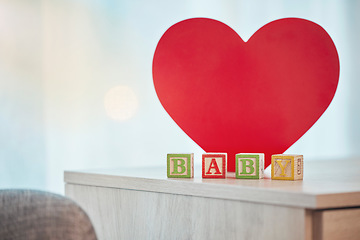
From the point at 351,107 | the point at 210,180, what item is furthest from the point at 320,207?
the point at 351,107

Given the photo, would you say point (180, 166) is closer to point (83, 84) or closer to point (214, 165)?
point (214, 165)

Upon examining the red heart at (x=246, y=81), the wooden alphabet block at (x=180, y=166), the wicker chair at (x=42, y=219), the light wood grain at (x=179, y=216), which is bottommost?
the light wood grain at (x=179, y=216)

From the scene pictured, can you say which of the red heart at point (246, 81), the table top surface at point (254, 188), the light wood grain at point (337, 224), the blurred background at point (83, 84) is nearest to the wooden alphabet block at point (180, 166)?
the table top surface at point (254, 188)

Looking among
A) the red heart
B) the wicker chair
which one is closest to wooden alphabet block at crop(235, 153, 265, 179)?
the red heart

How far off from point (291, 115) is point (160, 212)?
0.36 metres

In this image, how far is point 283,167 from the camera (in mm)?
964

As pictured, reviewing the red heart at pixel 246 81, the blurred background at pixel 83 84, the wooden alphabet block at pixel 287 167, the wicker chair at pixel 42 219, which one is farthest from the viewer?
the blurred background at pixel 83 84

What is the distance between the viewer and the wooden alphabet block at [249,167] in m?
0.98

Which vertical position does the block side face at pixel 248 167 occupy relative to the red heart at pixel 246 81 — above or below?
below

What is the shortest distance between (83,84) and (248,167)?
1.52 metres

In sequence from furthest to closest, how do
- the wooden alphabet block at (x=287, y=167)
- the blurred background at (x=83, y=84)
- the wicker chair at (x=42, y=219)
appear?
1. the blurred background at (x=83, y=84)
2. the wooden alphabet block at (x=287, y=167)
3. the wicker chair at (x=42, y=219)

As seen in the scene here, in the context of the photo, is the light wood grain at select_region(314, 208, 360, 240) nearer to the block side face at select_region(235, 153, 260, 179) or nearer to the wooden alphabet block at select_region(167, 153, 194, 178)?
the block side face at select_region(235, 153, 260, 179)

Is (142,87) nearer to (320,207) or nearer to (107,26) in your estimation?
(107,26)

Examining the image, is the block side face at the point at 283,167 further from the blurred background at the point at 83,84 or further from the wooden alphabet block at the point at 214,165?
the blurred background at the point at 83,84
